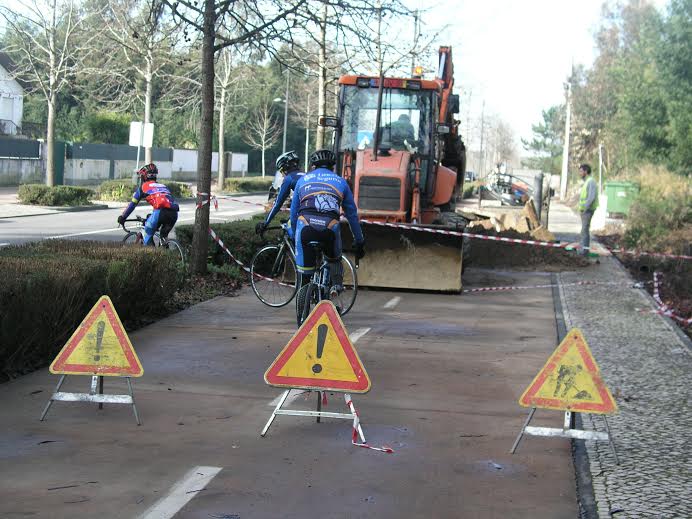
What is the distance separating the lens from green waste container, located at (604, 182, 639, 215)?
33.5 meters

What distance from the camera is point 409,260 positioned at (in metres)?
14.5

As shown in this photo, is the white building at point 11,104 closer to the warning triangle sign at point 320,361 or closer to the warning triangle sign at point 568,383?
the warning triangle sign at point 320,361

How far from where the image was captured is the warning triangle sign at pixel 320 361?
6195 mm

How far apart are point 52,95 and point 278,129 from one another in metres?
40.5

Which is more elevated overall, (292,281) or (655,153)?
(655,153)

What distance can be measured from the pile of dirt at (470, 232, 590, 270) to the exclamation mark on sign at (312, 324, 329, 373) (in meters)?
13.3

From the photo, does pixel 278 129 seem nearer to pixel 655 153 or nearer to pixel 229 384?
pixel 655 153

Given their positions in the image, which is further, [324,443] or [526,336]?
[526,336]

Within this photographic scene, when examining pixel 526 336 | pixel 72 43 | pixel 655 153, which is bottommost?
pixel 526 336

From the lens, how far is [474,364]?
901cm

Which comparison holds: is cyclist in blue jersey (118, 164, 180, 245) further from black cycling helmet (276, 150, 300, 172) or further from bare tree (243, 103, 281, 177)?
bare tree (243, 103, 281, 177)

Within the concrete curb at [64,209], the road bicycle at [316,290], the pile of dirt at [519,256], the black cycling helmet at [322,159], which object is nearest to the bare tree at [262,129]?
the concrete curb at [64,209]

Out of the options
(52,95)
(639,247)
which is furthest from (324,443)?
(52,95)

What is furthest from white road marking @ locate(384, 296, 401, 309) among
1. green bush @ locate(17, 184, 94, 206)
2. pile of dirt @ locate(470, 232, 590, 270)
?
green bush @ locate(17, 184, 94, 206)
